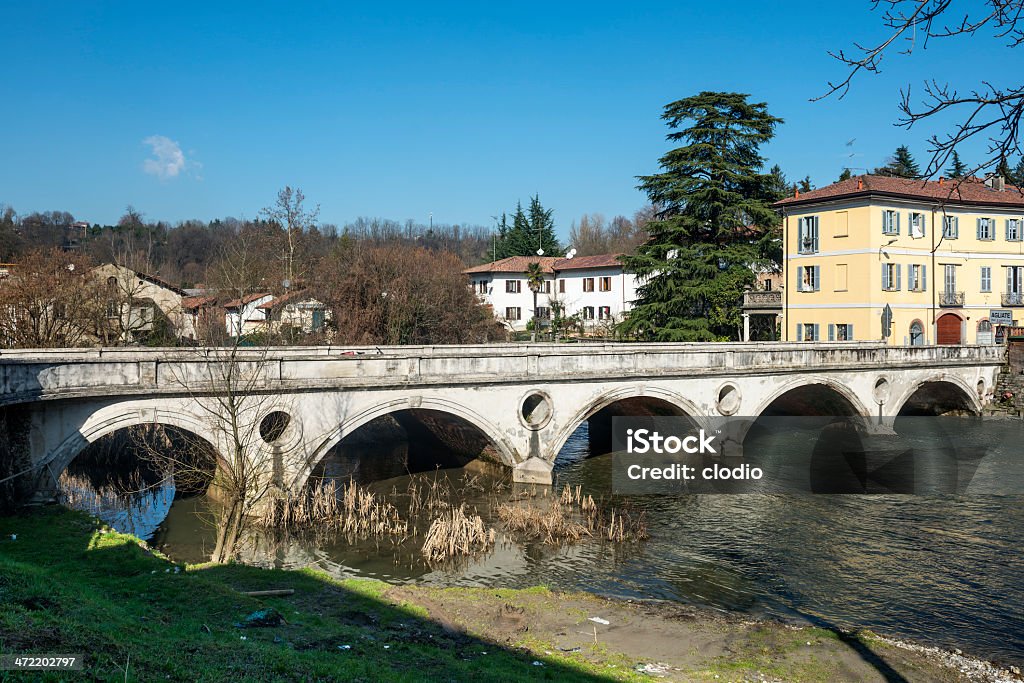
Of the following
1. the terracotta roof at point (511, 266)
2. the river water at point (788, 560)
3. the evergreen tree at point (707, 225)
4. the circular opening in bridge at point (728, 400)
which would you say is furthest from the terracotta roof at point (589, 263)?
the river water at point (788, 560)

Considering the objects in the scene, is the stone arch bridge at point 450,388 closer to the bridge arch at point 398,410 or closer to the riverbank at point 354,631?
the bridge arch at point 398,410

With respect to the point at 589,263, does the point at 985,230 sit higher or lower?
lower

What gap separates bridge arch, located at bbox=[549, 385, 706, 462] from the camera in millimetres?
28109

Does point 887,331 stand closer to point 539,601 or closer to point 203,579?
point 539,601

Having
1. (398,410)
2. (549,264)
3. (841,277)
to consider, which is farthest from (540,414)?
(549,264)

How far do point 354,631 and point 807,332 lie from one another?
3794 centimetres

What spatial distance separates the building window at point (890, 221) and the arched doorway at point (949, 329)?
6230 millimetres

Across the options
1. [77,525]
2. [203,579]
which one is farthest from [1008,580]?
[77,525]

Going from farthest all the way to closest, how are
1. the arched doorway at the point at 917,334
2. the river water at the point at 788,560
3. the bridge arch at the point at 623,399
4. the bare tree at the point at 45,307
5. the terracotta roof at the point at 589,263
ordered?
1. the terracotta roof at the point at 589,263
2. the arched doorway at the point at 917,334
3. the bare tree at the point at 45,307
4. the bridge arch at the point at 623,399
5. the river water at the point at 788,560

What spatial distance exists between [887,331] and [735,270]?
8751mm

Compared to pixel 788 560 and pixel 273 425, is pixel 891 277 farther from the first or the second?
pixel 273 425

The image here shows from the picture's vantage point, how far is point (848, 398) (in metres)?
35.8

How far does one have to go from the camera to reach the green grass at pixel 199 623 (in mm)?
8586

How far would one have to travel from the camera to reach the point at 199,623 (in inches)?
451
